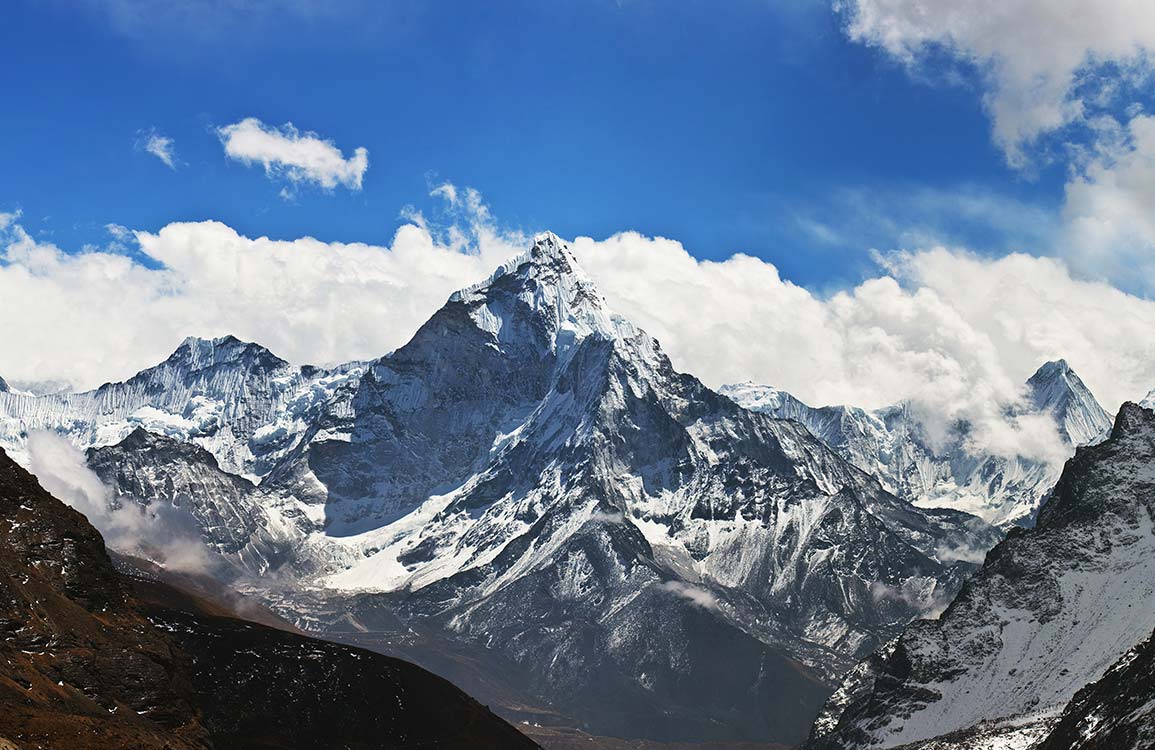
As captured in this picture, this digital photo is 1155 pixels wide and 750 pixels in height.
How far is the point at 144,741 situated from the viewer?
188 meters

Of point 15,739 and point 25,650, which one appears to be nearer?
point 15,739

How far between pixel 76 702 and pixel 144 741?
11.6 meters

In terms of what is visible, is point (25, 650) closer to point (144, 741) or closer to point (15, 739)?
point (144, 741)

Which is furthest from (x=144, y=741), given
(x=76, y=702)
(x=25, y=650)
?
(x=25, y=650)

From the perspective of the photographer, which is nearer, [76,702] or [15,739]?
[15,739]

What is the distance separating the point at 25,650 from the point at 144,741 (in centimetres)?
2452

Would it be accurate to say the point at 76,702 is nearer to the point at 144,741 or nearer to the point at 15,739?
the point at 144,741

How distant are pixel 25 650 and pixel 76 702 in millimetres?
13186

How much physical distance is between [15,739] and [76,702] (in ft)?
91.3

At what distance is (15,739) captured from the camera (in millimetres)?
164750

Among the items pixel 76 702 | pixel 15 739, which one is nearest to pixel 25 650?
pixel 76 702

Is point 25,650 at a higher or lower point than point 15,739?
higher

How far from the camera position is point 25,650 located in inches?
7864

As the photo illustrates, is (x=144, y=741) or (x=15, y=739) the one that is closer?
(x=15, y=739)
